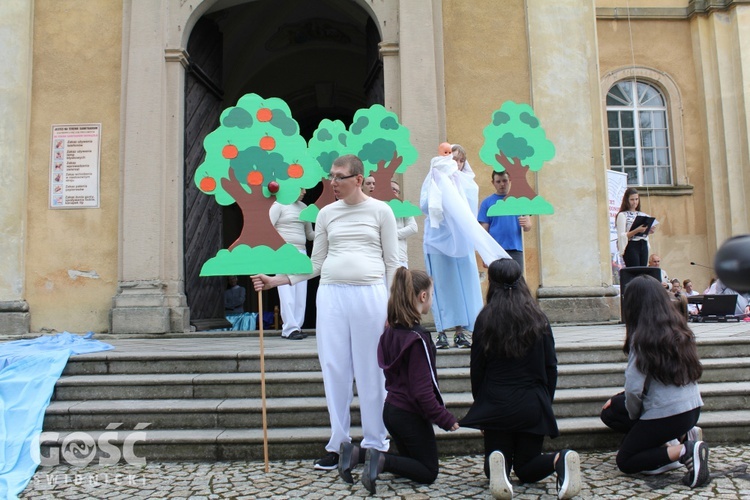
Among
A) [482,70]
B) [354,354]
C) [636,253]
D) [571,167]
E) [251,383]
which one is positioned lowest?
[251,383]

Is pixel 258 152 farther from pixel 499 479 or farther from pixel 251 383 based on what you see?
pixel 499 479

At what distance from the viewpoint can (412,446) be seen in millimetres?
3760

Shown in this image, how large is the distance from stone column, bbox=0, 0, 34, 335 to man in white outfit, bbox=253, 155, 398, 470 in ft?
18.1

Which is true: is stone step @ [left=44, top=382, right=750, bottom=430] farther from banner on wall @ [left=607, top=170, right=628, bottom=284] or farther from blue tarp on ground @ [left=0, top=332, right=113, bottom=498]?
banner on wall @ [left=607, top=170, right=628, bottom=284]

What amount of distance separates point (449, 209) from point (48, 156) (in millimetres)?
5515

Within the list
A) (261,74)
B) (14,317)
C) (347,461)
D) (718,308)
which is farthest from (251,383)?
(261,74)

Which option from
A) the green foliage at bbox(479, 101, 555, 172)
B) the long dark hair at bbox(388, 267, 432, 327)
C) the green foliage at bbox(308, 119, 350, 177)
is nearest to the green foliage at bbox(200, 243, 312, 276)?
the long dark hair at bbox(388, 267, 432, 327)

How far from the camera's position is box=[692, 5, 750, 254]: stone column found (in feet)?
48.5

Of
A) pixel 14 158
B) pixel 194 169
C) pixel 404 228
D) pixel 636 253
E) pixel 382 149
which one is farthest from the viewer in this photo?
pixel 194 169

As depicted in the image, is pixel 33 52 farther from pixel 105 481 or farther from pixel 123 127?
pixel 105 481

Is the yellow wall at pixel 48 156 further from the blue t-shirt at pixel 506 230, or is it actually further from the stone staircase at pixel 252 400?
the blue t-shirt at pixel 506 230

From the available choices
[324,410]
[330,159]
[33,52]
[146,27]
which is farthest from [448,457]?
[33,52]

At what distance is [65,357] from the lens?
5.46 meters

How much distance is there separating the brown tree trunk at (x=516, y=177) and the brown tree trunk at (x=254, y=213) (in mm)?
2436
